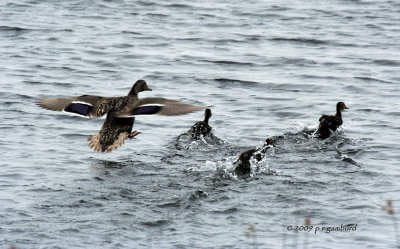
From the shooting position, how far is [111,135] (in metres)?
A: 10.5

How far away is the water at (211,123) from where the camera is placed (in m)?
7.58

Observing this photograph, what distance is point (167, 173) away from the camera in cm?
948

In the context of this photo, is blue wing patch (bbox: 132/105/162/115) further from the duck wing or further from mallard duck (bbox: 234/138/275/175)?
mallard duck (bbox: 234/138/275/175)

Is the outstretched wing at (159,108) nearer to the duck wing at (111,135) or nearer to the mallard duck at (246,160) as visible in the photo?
the duck wing at (111,135)

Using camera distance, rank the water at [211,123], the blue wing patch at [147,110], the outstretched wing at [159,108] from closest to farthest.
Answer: the water at [211,123] < the outstretched wing at [159,108] < the blue wing patch at [147,110]

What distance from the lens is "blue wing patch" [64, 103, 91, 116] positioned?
33.7 feet

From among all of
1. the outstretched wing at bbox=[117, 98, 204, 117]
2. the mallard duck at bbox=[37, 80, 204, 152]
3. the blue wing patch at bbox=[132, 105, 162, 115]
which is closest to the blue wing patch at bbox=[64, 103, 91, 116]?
the mallard duck at bbox=[37, 80, 204, 152]

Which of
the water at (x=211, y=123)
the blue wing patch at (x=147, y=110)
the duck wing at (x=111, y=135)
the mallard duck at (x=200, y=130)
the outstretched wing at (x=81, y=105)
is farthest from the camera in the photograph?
the mallard duck at (x=200, y=130)

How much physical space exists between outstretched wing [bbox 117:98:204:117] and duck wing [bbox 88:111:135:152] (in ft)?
1.68

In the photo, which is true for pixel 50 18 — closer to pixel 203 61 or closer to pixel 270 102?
pixel 203 61

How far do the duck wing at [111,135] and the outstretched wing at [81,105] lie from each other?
241mm

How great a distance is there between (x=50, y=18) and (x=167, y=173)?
14085mm

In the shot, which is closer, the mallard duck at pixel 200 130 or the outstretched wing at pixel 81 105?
the outstretched wing at pixel 81 105

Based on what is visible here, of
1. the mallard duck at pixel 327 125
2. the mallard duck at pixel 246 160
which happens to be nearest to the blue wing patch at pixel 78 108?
the mallard duck at pixel 246 160
